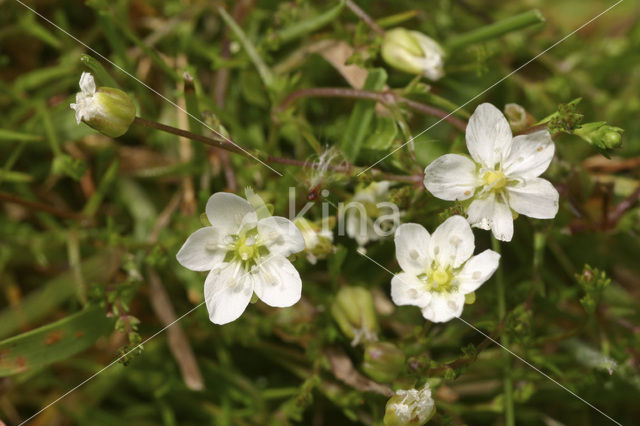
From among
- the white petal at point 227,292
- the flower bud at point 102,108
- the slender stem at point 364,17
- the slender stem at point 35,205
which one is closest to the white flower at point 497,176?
the white petal at point 227,292

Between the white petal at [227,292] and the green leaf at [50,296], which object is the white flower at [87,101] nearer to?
the white petal at [227,292]

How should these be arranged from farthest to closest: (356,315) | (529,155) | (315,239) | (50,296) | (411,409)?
(50,296), (356,315), (315,239), (529,155), (411,409)

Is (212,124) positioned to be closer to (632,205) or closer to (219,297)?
(219,297)

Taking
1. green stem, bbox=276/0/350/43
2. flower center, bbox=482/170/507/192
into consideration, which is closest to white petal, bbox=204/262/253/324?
flower center, bbox=482/170/507/192

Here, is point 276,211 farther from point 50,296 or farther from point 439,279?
point 50,296

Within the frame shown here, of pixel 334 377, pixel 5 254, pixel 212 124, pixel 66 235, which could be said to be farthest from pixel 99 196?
pixel 334 377

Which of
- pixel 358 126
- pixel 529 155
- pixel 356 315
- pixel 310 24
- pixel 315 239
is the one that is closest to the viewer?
pixel 529 155

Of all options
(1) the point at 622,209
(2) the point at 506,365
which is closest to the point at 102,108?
(2) the point at 506,365

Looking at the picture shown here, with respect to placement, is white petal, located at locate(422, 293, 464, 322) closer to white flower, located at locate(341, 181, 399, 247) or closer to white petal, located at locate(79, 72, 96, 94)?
white flower, located at locate(341, 181, 399, 247)
